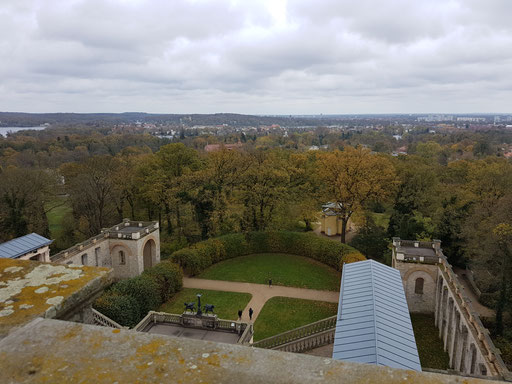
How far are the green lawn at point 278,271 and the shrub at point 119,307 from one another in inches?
347

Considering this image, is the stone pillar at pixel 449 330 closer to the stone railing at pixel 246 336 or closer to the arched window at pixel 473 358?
the arched window at pixel 473 358

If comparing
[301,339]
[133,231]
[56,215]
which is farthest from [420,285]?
[56,215]

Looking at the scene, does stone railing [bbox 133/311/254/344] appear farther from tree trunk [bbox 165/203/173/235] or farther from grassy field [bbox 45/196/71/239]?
grassy field [bbox 45/196/71/239]

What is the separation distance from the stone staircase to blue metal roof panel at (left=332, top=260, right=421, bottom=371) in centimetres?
411

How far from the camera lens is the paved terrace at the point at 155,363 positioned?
2.64 m

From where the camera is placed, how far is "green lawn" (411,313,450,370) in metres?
20.1

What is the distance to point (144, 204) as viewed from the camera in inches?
1683

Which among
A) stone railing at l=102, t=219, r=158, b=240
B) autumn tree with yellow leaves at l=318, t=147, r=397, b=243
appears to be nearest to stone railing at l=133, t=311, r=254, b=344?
stone railing at l=102, t=219, r=158, b=240

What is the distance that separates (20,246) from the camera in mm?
22547

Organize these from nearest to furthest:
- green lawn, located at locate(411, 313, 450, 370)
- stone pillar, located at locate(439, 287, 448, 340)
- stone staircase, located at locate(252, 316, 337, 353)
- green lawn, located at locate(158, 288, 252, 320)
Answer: green lawn, located at locate(411, 313, 450, 370) → stone staircase, located at locate(252, 316, 337, 353) → stone pillar, located at locate(439, 287, 448, 340) → green lawn, located at locate(158, 288, 252, 320)

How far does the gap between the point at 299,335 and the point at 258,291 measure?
304 inches

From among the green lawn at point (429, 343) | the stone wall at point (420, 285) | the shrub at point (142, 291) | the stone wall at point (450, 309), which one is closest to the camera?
the stone wall at point (450, 309)

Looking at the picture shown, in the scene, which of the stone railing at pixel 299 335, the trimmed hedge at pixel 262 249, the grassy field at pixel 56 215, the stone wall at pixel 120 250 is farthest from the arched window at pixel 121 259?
the grassy field at pixel 56 215

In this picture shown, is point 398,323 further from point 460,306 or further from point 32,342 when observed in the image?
point 32,342
